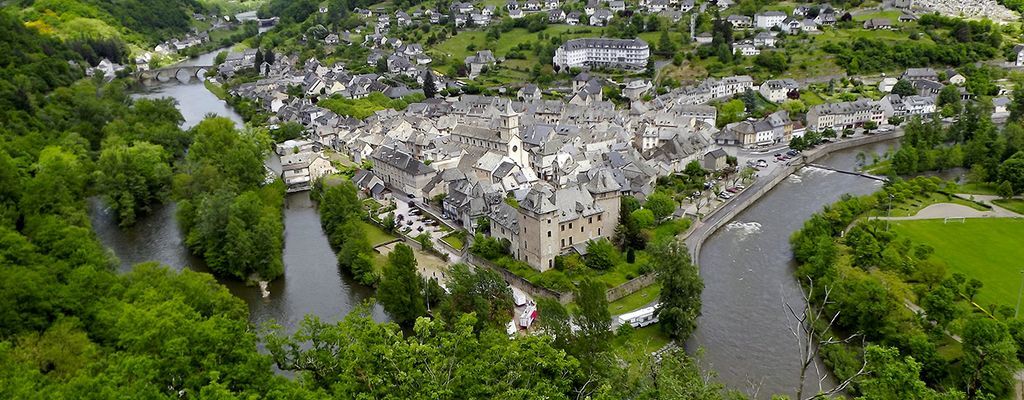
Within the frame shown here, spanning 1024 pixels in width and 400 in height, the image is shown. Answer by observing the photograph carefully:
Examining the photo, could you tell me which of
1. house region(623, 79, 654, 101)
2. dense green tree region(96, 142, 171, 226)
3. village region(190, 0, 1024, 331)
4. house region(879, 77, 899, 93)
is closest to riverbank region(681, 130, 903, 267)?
village region(190, 0, 1024, 331)

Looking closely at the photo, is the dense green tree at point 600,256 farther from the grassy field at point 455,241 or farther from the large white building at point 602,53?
the large white building at point 602,53

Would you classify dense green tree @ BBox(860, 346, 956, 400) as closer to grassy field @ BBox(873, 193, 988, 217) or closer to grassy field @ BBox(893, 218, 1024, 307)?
grassy field @ BBox(893, 218, 1024, 307)

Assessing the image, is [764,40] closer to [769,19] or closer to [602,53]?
[769,19]

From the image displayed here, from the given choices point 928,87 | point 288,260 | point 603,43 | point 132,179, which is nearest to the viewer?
point 288,260

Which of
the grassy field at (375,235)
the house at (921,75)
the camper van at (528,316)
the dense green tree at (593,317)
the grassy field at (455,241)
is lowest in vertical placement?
the grassy field at (375,235)

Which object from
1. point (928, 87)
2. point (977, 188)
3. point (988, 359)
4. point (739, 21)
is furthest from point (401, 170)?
point (739, 21)

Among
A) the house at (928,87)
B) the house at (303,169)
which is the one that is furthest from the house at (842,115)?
the house at (303,169)
